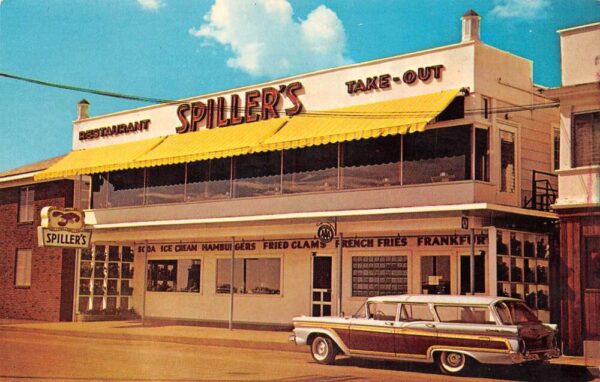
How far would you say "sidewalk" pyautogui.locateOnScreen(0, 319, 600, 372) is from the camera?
20000 mm

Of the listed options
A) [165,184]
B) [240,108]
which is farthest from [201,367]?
[165,184]

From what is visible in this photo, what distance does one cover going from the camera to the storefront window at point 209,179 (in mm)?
24312

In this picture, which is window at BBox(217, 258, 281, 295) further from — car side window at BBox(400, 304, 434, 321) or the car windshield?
the car windshield

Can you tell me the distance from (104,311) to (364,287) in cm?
1069

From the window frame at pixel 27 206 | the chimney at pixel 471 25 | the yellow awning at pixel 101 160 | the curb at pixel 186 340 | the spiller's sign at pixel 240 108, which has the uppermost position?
the chimney at pixel 471 25

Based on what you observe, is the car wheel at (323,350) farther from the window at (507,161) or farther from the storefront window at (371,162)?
the window at (507,161)

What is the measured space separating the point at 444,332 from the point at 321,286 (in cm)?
998

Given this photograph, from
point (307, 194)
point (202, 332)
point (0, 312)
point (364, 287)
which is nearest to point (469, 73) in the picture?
point (307, 194)

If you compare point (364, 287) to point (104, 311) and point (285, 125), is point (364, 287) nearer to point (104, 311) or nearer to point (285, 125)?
point (285, 125)

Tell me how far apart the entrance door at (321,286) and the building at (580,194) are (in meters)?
8.05

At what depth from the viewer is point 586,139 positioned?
58.4ft

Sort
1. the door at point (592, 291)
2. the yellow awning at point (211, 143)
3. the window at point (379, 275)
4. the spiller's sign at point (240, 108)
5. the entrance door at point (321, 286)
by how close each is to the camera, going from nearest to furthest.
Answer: the door at point (592, 291) < the window at point (379, 275) < the yellow awning at point (211, 143) < the spiller's sign at point (240, 108) < the entrance door at point (321, 286)

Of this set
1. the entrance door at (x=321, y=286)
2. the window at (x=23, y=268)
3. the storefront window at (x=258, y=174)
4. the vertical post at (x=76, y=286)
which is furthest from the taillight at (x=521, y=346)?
the window at (x=23, y=268)

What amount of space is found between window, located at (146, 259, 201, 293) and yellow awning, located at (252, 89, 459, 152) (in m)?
7.69
